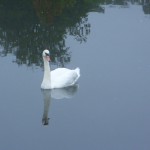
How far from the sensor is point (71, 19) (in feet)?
55.0

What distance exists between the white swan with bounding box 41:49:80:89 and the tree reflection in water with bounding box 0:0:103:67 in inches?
46.7

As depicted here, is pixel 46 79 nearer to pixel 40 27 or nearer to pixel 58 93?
pixel 58 93

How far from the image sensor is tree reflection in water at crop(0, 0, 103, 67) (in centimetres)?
1370

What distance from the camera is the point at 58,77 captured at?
1159 centimetres

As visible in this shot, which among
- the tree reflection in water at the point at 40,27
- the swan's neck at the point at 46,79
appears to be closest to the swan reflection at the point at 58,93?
the swan's neck at the point at 46,79

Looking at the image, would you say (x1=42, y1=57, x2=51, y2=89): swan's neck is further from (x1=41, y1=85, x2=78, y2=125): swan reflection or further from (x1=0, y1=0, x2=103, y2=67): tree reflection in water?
(x1=0, y1=0, x2=103, y2=67): tree reflection in water

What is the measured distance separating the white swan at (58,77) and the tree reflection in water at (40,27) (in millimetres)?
1187

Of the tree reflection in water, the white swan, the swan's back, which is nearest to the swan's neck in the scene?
the white swan

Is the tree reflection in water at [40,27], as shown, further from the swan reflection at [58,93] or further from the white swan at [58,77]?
the swan reflection at [58,93]

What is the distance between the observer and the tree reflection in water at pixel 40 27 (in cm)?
1370

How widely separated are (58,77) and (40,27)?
175 inches

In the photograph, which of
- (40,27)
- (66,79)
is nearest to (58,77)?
(66,79)

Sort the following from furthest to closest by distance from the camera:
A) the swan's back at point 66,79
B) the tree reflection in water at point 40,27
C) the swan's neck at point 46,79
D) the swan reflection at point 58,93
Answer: the tree reflection in water at point 40,27 < the swan's back at point 66,79 < the swan's neck at point 46,79 < the swan reflection at point 58,93

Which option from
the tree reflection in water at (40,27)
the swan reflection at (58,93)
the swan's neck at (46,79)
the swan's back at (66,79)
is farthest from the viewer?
the tree reflection in water at (40,27)
